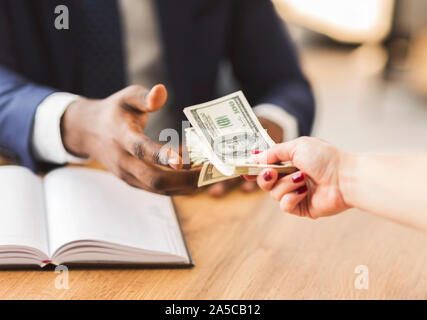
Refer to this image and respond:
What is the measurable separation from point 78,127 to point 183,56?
0.50m

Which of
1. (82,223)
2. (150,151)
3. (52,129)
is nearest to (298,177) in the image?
(150,151)

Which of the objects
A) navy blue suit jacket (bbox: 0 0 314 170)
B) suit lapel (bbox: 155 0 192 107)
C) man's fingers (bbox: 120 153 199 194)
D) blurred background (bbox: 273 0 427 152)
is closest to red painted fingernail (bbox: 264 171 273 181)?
man's fingers (bbox: 120 153 199 194)

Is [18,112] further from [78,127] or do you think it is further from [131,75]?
[131,75]

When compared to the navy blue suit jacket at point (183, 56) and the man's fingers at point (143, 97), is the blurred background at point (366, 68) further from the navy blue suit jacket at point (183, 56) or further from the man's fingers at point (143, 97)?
the man's fingers at point (143, 97)

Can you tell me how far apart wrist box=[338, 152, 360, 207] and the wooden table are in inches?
4.5

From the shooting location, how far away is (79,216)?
2.73 ft

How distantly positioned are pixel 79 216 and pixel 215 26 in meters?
0.76

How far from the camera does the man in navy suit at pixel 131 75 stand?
2.84ft

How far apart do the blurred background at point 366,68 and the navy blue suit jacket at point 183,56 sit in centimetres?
86

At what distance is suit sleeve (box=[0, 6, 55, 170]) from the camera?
105 cm

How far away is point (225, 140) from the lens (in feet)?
2.86

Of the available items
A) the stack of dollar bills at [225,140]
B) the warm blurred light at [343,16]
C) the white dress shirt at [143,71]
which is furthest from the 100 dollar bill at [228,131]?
the warm blurred light at [343,16]

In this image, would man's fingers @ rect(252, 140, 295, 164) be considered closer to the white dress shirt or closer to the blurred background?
the white dress shirt
